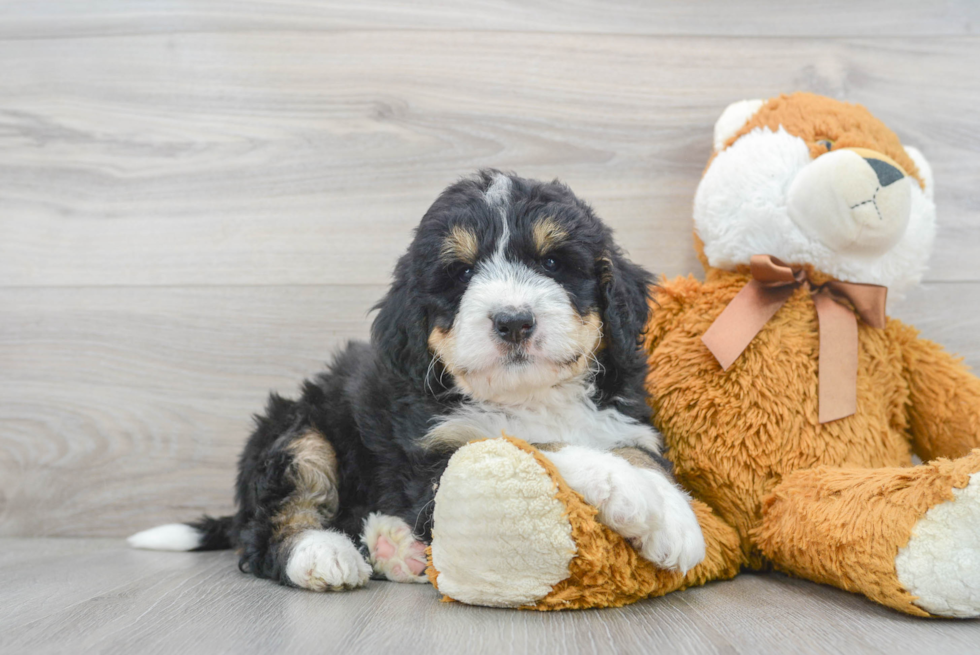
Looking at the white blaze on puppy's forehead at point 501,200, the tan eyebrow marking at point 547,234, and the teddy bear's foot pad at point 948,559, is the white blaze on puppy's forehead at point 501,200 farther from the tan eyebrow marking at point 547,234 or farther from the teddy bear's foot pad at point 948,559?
the teddy bear's foot pad at point 948,559

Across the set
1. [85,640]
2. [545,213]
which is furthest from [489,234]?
[85,640]

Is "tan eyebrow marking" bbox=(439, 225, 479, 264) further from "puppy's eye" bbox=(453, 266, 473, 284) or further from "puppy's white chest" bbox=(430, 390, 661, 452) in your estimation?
"puppy's white chest" bbox=(430, 390, 661, 452)

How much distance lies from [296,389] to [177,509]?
0.59 meters

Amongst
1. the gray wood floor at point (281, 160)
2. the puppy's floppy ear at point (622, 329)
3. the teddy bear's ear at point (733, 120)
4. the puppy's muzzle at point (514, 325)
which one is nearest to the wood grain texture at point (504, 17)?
the gray wood floor at point (281, 160)

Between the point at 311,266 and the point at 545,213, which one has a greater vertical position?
the point at 545,213

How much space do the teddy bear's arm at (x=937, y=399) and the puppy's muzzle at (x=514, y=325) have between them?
1.13 meters

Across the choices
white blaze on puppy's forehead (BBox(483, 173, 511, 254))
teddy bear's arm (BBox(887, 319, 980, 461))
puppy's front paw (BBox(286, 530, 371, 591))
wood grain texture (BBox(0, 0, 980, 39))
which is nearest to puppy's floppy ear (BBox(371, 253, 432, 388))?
white blaze on puppy's forehead (BBox(483, 173, 511, 254))

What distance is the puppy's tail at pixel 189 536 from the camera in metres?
2.34

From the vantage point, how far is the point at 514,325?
1526mm

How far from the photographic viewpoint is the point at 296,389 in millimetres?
2564

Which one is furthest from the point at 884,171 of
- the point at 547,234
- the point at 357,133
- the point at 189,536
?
the point at 189,536

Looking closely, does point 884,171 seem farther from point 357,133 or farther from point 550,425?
point 357,133

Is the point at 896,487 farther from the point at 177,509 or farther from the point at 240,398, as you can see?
the point at 177,509

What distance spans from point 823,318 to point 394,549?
1.26m
